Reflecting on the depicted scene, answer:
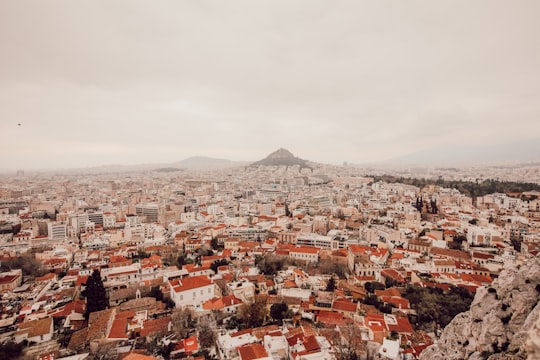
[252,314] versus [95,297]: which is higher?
[95,297]

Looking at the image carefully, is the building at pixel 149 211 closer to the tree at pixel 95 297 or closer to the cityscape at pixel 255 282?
the cityscape at pixel 255 282

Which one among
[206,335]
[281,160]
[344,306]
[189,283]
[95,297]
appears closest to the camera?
[206,335]

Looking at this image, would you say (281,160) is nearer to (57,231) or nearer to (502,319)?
(57,231)

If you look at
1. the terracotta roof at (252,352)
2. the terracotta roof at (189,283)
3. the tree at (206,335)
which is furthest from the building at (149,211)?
the terracotta roof at (252,352)

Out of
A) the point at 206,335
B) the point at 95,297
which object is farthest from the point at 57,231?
the point at 206,335

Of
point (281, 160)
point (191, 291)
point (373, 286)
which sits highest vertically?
point (281, 160)

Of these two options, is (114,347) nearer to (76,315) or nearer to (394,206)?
(76,315)

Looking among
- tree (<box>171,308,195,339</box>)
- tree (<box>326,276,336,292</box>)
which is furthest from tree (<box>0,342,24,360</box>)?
tree (<box>326,276,336,292</box>)
